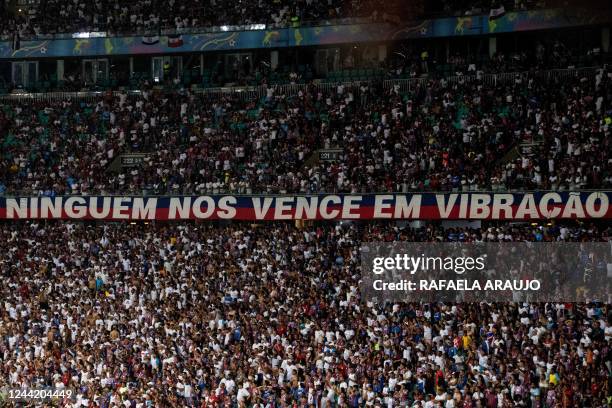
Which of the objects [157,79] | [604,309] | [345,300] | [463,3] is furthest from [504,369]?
[157,79]

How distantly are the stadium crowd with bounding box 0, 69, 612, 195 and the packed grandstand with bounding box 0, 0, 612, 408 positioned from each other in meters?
0.09

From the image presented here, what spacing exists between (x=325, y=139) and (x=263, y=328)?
35.4ft

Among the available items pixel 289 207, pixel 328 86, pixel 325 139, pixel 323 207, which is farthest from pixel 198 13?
pixel 323 207

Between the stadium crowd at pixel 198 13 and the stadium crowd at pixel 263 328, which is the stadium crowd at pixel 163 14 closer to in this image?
the stadium crowd at pixel 198 13

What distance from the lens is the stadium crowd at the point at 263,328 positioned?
2608 centimetres

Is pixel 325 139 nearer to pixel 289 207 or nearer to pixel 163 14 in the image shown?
pixel 289 207

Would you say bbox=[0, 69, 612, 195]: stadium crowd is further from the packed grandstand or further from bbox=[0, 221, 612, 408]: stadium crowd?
bbox=[0, 221, 612, 408]: stadium crowd

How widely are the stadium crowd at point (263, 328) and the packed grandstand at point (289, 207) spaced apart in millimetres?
70

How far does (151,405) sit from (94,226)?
A: 38.9ft

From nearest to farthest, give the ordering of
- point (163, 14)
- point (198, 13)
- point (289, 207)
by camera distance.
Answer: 1. point (289, 207)
2. point (198, 13)
3. point (163, 14)

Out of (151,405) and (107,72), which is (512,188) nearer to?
(151,405)

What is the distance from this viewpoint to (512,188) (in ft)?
111

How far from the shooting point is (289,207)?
1468 inches

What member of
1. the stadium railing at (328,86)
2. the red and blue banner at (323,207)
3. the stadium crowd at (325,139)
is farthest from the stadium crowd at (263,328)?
the stadium railing at (328,86)
